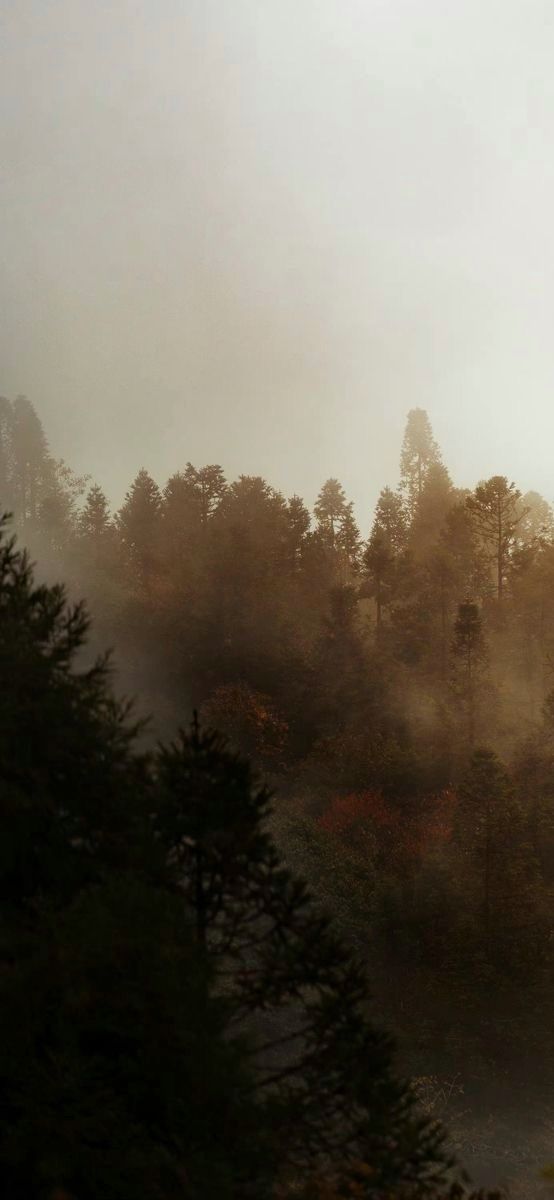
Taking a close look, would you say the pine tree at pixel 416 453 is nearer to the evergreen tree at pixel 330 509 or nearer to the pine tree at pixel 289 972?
the evergreen tree at pixel 330 509

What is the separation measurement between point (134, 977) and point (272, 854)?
77.0 inches

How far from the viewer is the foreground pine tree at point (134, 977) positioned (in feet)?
19.6

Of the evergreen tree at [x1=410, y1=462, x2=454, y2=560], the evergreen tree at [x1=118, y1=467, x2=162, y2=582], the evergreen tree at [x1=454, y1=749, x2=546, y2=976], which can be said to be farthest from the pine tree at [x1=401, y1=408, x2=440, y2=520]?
the evergreen tree at [x1=454, y1=749, x2=546, y2=976]

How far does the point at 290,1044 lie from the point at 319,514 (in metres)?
50.1

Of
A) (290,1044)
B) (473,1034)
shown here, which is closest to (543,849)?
(473,1034)

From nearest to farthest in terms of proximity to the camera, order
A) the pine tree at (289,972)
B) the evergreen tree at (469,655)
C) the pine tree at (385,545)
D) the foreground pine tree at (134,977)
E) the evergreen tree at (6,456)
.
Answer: the foreground pine tree at (134,977), the pine tree at (289,972), the evergreen tree at (469,655), the pine tree at (385,545), the evergreen tree at (6,456)

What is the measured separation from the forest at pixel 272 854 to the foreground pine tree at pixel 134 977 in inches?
1.1

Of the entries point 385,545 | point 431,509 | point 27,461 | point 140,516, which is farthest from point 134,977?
point 27,461

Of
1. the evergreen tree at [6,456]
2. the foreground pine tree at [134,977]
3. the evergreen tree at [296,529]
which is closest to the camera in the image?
the foreground pine tree at [134,977]

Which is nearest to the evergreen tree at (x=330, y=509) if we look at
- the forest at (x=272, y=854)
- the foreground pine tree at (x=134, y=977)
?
the forest at (x=272, y=854)

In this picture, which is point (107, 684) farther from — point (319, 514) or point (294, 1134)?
point (319, 514)

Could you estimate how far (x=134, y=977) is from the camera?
19.6ft

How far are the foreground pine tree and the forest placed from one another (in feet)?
0.09

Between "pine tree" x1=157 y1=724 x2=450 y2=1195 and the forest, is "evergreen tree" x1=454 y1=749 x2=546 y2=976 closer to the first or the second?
the forest
